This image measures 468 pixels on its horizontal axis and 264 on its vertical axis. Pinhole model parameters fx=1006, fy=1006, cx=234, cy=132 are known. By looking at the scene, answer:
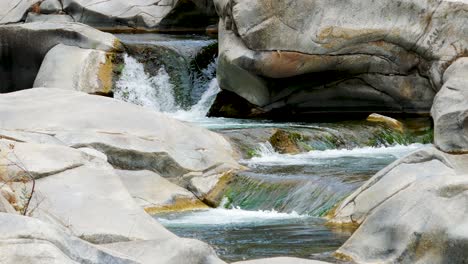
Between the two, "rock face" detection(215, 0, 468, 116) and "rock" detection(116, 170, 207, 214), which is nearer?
"rock" detection(116, 170, 207, 214)

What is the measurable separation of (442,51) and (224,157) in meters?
4.80

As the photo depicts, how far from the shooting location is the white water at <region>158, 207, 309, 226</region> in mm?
9281

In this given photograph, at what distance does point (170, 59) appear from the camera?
1695 cm

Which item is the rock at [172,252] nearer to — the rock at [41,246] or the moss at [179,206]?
the rock at [41,246]

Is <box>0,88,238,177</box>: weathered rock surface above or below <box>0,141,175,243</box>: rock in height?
below

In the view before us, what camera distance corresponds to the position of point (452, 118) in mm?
11297

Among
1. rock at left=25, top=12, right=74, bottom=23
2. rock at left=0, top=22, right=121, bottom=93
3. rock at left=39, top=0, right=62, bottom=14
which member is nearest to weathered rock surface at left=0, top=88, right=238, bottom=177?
rock at left=0, top=22, right=121, bottom=93

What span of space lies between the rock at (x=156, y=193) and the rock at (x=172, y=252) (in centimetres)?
472

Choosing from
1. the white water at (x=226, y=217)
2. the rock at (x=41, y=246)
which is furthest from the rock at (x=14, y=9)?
the rock at (x=41, y=246)

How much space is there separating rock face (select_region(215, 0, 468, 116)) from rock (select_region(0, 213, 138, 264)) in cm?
1037

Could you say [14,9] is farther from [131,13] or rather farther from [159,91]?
[159,91]

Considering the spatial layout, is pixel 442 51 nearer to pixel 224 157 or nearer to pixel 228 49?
pixel 228 49

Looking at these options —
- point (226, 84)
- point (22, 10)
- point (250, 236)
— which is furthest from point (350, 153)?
point (22, 10)

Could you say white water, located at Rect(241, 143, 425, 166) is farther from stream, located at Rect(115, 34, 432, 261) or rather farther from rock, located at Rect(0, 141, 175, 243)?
rock, located at Rect(0, 141, 175, 243)
